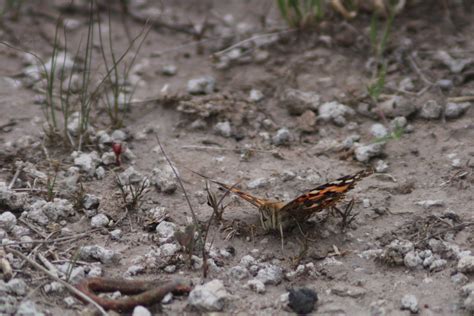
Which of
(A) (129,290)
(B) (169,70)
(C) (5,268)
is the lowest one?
(A) (129,290)

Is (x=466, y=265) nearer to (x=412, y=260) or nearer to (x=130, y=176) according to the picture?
(x=412, y=260)

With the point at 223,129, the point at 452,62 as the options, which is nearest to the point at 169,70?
the point at 223,129

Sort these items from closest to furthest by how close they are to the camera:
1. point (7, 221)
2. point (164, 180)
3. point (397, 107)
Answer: point (7, 221), point (164, 180), point (397, 107)

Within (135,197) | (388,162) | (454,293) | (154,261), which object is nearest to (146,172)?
(135,197)

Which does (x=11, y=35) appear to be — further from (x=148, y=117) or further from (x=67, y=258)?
(x=67, y=258)

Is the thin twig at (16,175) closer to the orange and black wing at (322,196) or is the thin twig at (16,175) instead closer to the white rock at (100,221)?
the white rock at (100,221)

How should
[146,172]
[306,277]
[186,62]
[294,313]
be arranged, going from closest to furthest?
1. [294,313]
2. [306,277]
3. [146,172]
4. [186,62]
